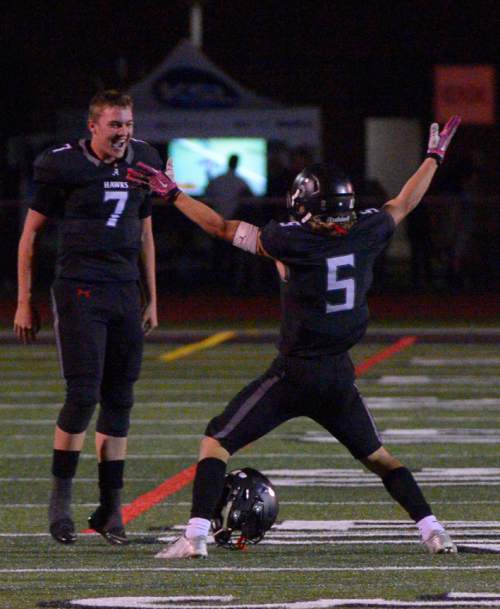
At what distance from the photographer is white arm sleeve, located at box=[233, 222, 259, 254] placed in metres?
7.34

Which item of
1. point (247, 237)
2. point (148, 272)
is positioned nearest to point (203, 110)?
point (148, 272)

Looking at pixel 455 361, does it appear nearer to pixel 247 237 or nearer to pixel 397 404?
pixel 397 404

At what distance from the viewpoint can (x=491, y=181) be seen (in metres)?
33.0

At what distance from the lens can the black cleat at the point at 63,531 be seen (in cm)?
789

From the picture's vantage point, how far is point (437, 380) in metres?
15.4

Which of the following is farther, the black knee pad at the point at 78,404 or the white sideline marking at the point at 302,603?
the black knee pad at the point at 78,404

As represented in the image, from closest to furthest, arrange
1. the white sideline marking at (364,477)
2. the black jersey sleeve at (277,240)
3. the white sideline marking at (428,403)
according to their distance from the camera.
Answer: the black jersey sleeve at (277,240), the white sideline marking at (364,477), the white sideline marking at (428,403)

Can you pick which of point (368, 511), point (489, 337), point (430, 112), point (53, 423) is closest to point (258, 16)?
point (430, 112)

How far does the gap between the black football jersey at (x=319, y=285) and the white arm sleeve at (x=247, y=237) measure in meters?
0.04

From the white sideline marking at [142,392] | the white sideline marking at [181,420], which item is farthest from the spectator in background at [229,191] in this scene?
the white sideline marking at [181,420]

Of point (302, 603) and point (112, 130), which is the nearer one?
point (302, 603)

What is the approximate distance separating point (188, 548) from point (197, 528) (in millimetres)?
85

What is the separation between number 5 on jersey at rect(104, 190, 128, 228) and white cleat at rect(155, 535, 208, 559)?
4.64ft

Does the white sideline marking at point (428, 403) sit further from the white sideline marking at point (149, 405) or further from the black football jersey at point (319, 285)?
the black football jersey at point (319, 285)
